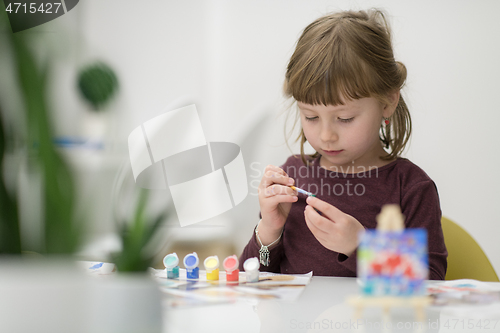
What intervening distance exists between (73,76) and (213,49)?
1.50 meters

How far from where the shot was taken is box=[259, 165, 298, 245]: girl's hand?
916 mm

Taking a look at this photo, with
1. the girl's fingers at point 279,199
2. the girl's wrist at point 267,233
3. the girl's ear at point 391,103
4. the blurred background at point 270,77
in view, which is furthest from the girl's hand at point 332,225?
the blurred background at point 270,77

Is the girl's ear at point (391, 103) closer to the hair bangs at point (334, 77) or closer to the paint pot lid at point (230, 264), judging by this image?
the hair bangs at point (334, 77)

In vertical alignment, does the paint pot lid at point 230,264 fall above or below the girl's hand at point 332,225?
below

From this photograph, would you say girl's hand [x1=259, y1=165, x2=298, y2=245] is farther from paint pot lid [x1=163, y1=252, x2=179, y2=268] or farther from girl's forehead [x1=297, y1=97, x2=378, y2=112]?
paint pot lid [x1=163, y1=252, x2=179, y2=268]

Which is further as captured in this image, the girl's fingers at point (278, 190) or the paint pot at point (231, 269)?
the girl's fingers at point (278, 190)

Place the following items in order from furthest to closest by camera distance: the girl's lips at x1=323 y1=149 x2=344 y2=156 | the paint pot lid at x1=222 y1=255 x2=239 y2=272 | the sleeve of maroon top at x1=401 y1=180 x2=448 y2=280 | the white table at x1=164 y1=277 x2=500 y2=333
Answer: the girl's lips at x1=323 y1=149 x2=344 y2=156 → the sleeve of maroon top at x1=401 y1=180 x2=448 y2=280 → the paint pot lid at x1=222 y1=255 x2=239 y2=272 → the white table at x1=164 y1=277 x2=500 y2=333

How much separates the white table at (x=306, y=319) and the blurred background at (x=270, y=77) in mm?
793

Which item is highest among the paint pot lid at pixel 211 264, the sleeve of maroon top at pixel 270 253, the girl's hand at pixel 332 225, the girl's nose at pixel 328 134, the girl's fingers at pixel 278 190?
the girl's nose at pixel 328 134

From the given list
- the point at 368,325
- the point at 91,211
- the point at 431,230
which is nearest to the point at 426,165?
the point at 431,230

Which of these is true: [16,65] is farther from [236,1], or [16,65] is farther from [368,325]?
[236,1]

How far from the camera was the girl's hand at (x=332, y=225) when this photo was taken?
76 cm
